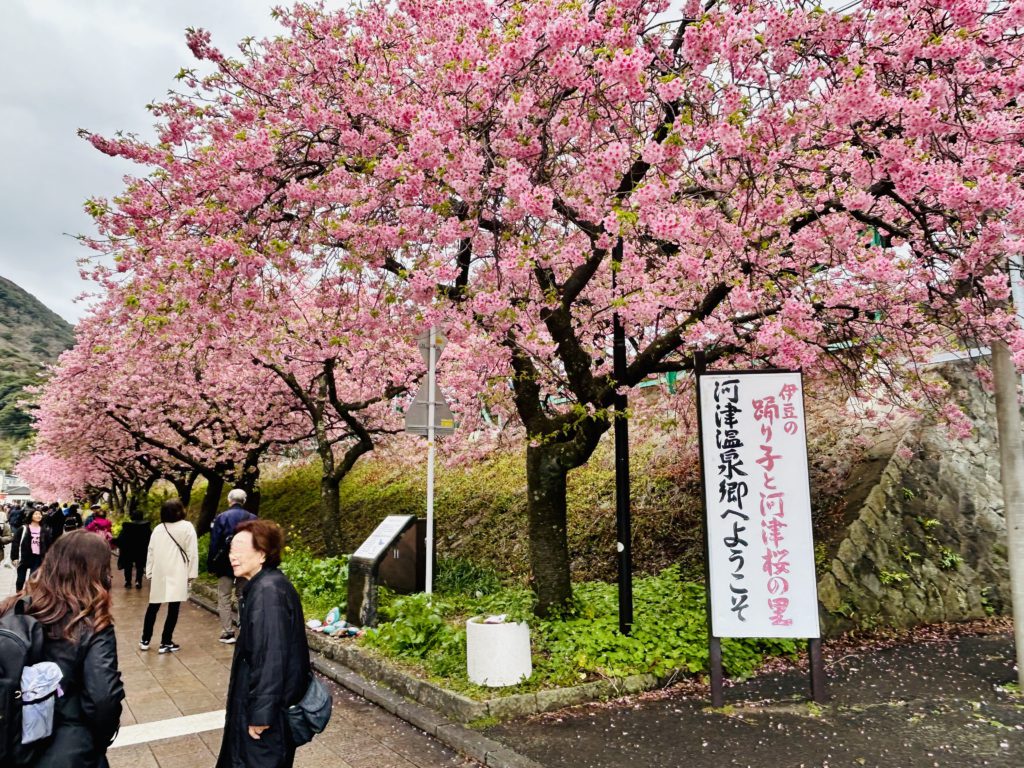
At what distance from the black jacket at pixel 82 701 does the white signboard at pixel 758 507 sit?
5.02 m

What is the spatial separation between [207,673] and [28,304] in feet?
634

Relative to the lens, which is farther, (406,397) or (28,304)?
(28,304)

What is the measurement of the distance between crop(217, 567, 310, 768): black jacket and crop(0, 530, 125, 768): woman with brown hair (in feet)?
1.90

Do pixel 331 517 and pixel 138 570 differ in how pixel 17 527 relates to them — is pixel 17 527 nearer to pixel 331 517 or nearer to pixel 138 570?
pixel 138 570

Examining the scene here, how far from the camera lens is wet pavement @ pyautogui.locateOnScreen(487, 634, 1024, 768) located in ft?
16.0

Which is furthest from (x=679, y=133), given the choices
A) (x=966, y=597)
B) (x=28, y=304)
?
(x=28, y=304)

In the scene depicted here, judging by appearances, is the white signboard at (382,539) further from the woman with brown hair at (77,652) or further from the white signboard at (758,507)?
the woman with brown hair at (77,652)

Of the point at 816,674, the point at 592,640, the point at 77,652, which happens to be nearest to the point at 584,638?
the point at 592,640

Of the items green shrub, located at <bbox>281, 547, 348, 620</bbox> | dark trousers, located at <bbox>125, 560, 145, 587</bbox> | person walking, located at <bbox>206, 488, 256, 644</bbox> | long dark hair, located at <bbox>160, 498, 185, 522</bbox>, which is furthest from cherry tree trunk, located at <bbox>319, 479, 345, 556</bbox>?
dark trousers, located at <bbox>125, 560, 145, 587</bbox>

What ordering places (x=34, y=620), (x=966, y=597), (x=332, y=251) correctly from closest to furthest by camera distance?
(x=34, y=620) → (x=332, y=251) → (x=966, y=597)

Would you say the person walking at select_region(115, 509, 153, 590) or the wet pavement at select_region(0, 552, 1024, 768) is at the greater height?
the person walking at select_region(115, 509, 153, 590)

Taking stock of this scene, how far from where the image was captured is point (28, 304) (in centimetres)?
16300

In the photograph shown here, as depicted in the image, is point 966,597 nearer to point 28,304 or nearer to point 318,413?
point 318,413

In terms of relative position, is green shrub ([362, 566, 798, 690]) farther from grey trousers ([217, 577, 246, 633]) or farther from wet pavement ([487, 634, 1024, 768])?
grey trousers ([217, 577, 246, 633])
